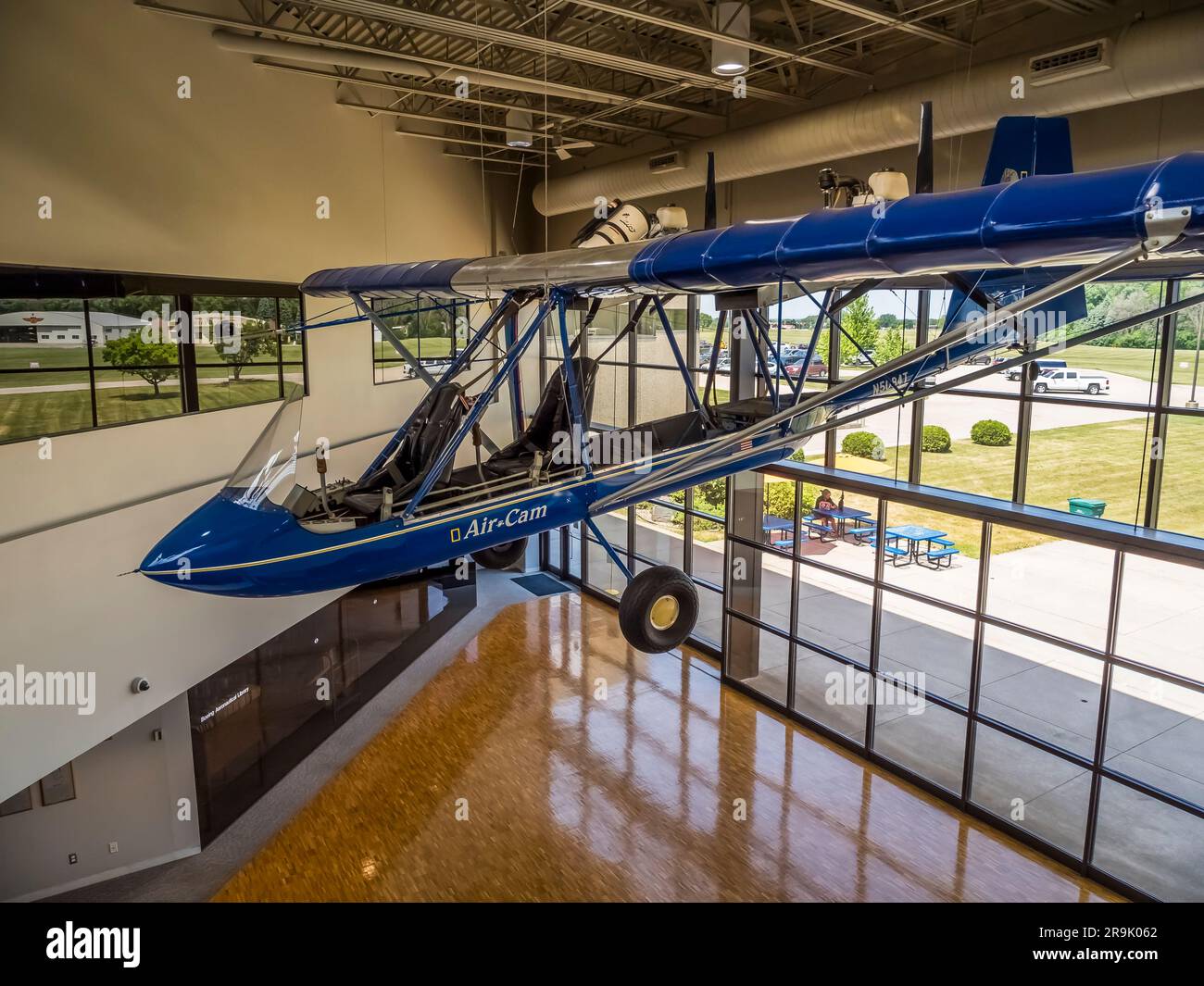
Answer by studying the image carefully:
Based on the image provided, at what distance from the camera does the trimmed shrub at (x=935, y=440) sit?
33.6 feet

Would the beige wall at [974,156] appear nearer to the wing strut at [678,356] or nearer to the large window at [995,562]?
the large window at [995,562]

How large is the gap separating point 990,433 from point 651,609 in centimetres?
510

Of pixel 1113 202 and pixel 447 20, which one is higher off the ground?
pixel 447 20

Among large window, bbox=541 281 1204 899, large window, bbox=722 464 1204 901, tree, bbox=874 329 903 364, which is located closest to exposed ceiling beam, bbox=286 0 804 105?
large window, bbox=541 281 1204 899

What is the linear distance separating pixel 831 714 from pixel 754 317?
6512 mm

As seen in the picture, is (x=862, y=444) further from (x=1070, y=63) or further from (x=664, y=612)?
(x=664, y=612)

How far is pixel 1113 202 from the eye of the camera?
349cm

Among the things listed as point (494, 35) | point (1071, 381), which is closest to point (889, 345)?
point (1071, 381)

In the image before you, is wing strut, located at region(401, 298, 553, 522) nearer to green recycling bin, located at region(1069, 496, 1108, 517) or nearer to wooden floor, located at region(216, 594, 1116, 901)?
wooden floor, located at region(216, 594, 1116, 901)

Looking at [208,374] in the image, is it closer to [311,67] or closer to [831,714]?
[311,67]

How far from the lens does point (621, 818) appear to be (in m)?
9.62

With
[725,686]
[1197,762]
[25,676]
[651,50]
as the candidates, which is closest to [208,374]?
[25,676]

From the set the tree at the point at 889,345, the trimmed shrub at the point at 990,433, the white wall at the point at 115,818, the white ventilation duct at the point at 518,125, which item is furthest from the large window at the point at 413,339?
the trimmed shrub at the point at 990,433

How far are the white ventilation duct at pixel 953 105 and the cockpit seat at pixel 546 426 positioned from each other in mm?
3752
